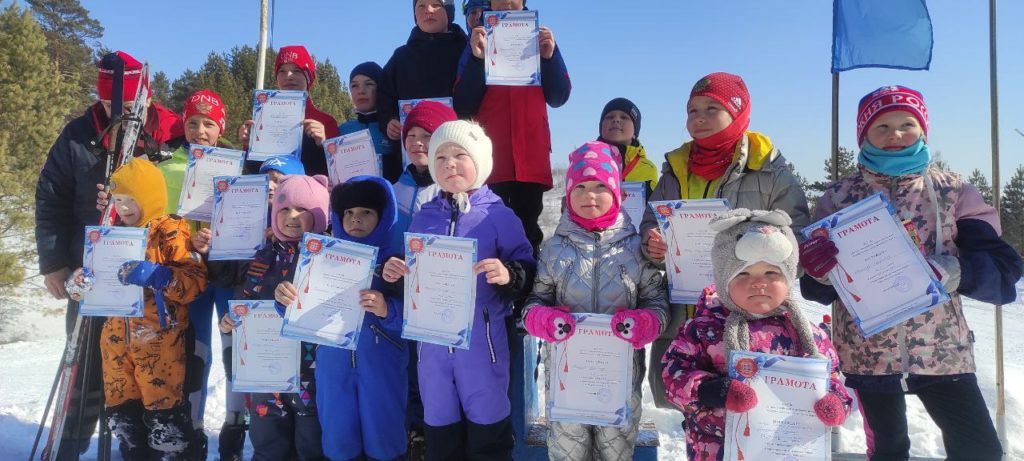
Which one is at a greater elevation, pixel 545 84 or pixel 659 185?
pixel 545 84

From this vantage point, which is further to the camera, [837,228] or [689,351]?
[837,228]

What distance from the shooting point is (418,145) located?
11.5 feet

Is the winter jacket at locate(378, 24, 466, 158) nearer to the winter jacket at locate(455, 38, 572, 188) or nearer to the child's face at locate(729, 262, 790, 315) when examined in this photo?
the winter jacket at locate(455, 38, 572, 188)

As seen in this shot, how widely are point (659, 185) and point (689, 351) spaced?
3.74ft

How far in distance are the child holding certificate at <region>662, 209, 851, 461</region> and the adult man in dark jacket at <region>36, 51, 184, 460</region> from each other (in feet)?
12.2

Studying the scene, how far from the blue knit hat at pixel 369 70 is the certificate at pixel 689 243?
8.66 ft

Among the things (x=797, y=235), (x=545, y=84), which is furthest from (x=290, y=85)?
(x=797, y=235)

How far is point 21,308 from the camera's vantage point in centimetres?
1484

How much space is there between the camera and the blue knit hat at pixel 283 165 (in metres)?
3.91

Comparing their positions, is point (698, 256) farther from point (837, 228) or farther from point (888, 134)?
point (888, 134)

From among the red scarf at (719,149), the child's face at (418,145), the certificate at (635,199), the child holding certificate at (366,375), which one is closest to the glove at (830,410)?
the red scarf at (719,149)

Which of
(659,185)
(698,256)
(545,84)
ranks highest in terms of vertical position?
(545,84)

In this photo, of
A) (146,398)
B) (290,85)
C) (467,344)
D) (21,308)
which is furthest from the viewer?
(21,308)

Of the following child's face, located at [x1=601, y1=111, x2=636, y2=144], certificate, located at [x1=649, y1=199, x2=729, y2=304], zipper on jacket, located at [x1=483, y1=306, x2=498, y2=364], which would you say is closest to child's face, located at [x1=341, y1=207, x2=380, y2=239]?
zipper on jacket, located at [x1=483, y1=306, x2=498, y2=364]
